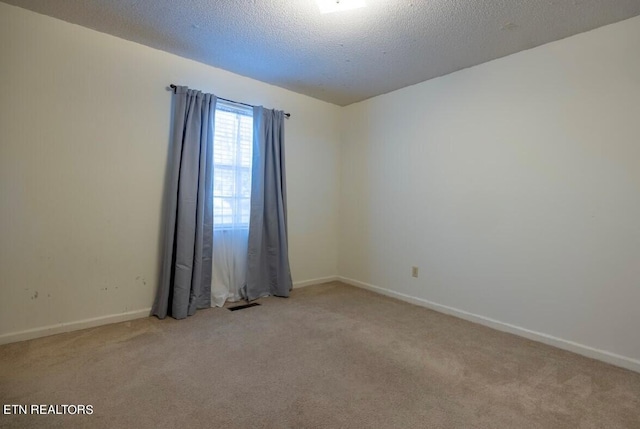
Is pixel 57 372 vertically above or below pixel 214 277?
below

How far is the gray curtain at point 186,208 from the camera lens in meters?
2.83

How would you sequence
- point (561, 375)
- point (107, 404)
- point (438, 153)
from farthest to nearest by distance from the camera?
point (438, 153), point (561, 375), point (107, 404)

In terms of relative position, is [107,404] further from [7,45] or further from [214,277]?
[7,45]

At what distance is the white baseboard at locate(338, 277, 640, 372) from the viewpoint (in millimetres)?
2184

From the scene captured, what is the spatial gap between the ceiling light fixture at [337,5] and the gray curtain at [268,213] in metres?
1.57

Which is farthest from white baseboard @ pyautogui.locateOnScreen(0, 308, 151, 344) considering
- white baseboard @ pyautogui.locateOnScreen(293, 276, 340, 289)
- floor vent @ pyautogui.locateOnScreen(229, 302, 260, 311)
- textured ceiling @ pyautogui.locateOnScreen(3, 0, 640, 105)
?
textured ceiling @ pyautogui.locateOnScreen(3, 0, 640, 105)

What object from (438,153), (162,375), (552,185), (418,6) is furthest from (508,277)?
(162,375)

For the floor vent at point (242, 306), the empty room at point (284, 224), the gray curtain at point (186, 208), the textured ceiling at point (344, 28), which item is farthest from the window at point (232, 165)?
the floor vent at point (242, 306)

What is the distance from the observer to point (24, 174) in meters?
2.32

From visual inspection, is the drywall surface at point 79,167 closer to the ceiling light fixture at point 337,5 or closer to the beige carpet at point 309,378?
the beige carpet at point 309,378

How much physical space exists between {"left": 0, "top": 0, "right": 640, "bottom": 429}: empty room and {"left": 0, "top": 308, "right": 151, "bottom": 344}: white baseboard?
15 mm

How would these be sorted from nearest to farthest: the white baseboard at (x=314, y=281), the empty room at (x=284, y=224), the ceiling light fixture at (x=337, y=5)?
the empty room at (x=284, y=224) → the ceiling light fixture at (x=337, y=5) → the white baseboard at (x=314, y=281)

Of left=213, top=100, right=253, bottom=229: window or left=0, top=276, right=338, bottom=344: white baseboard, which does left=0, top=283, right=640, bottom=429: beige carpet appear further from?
left=213, top=100, right=253, bottom=229: window

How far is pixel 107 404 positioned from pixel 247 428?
0.74m
